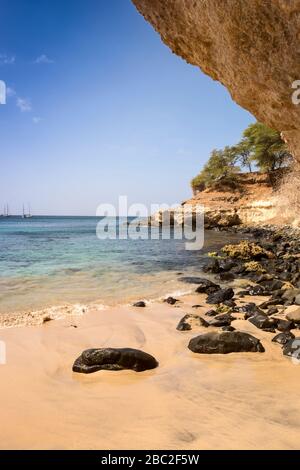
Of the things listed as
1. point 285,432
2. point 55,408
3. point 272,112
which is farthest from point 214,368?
point 272,112

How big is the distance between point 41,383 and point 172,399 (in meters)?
1.78

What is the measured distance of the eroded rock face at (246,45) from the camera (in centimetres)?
467

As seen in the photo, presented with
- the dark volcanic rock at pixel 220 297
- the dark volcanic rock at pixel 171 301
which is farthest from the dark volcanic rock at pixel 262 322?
the dark volcanic rock at pixel 171 301

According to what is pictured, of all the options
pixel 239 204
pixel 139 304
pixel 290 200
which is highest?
pixel 239 204

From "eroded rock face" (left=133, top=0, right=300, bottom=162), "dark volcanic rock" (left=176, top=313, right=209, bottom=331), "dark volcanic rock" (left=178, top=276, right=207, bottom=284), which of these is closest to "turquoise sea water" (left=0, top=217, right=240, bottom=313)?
"dark volcanic rock" (left=178, top=276, right=207, bottom=284)

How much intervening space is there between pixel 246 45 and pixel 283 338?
5.27 m

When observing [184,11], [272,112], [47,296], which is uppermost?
[184,11]

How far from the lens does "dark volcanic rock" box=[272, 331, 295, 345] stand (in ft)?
16.9

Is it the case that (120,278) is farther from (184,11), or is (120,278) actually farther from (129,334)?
(184,11)

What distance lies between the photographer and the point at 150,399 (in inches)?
137

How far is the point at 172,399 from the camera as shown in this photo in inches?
138

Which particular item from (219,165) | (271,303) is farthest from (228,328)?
(219,165)

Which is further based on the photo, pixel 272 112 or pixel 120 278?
pixel 120 278

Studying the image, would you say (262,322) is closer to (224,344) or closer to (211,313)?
(211,313)
